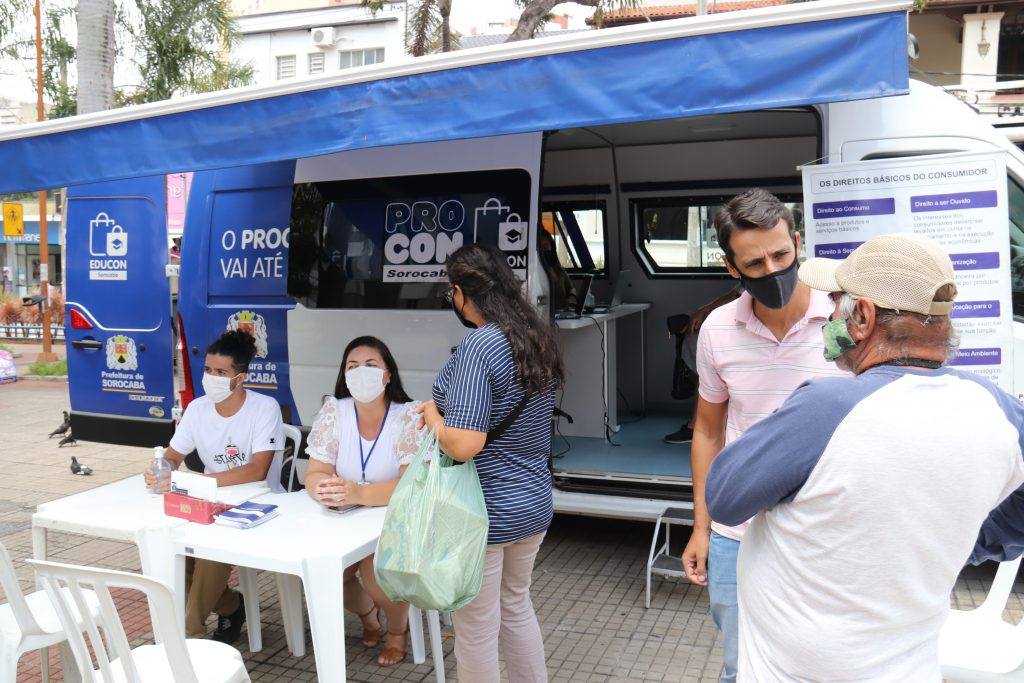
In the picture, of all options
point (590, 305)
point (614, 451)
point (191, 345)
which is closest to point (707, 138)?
point (590, 305)

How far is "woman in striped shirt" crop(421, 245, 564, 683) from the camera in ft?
8.29

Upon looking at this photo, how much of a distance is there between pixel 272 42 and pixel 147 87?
60.9 ft

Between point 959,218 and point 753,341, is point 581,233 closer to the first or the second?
point 959,218

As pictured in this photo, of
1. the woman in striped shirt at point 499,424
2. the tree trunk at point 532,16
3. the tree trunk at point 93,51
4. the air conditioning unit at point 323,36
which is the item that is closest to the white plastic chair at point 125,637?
the woman in striped shirt at point 499,424

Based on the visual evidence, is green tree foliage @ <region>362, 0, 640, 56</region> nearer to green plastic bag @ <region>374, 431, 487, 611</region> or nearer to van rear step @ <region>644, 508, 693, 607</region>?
van rear step @ <region>644, 508, 693, 607</region>

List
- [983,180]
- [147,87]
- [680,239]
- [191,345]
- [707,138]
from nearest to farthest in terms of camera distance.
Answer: [983,180], [191,345], [707,138], [680,239], [147,87]

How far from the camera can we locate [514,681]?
9.27 feet

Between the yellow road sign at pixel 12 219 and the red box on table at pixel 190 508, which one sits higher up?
the yellow road sign at pixel 12 219

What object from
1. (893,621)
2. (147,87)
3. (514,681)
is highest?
(147,87)

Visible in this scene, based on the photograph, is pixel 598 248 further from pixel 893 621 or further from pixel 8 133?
pixel 893 621

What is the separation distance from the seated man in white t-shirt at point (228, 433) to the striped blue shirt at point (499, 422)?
4.46ft

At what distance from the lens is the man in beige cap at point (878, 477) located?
4.51 ft

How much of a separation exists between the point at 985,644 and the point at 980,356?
121 cm

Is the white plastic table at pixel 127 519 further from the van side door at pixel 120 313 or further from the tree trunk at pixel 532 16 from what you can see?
the tree trunk at pixel 532 16
